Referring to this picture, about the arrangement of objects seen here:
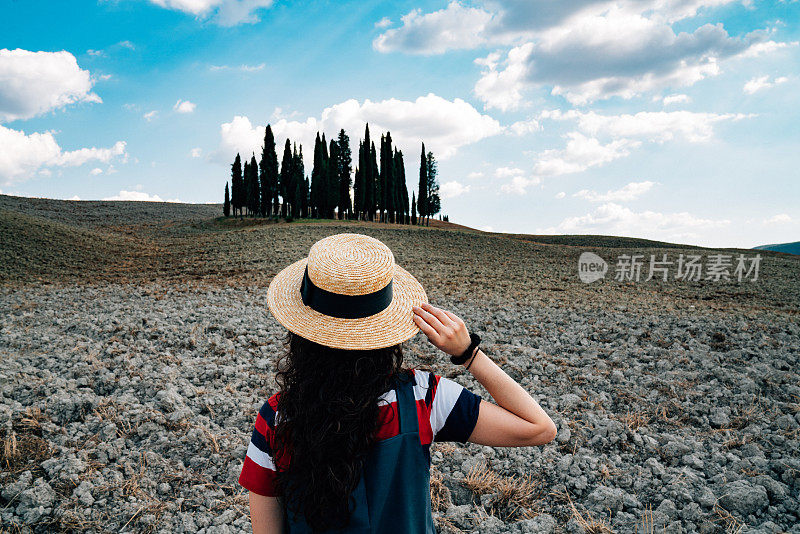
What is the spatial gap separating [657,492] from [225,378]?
17.3ft

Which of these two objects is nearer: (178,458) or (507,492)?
(507,492)

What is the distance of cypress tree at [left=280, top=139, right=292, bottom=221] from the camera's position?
45438 millimetres

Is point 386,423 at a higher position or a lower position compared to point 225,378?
higher

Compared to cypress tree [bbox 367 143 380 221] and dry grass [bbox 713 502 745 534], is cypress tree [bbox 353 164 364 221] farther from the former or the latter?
dry grass [bbox 713 502 745 534]

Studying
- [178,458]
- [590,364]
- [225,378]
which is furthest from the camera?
[590,364]

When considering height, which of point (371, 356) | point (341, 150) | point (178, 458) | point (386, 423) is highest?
point (341, 150)

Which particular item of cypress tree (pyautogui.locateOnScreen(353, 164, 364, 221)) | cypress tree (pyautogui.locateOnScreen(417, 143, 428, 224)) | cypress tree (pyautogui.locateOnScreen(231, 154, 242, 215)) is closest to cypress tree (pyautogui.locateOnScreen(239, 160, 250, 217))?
cypress tree (pyautogui.locateOnScreen(231, 154, 242, 215))

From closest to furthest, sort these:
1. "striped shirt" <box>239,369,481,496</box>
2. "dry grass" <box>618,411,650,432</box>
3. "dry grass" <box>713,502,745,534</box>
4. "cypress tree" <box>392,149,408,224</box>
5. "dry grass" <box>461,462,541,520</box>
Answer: "striped shirt" <box>239,369,481,496</box> < "dry grass" <box>713,502,745,534</box> < "dry grass" <box>461,462,541,520</box> < "dry grass" <box>618,411,650,432</box> < "cypress tree" <box>392,149,408,224</box>

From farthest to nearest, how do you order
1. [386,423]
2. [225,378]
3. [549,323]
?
1. [549,323]
2. [225,378]
3. [386,423]

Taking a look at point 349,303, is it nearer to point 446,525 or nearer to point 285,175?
point 446,525

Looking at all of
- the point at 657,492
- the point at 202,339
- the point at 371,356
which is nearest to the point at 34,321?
the point at 202,339

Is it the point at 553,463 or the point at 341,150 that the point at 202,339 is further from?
the point at 341,150

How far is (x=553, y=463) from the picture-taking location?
4328 millimetres

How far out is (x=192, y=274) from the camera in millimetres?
16375
